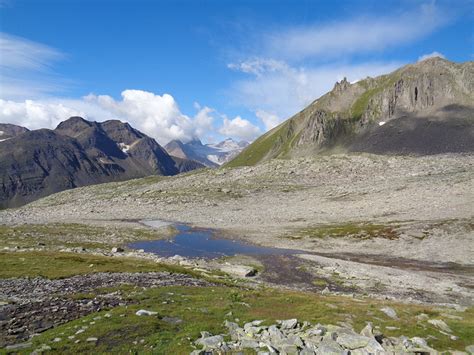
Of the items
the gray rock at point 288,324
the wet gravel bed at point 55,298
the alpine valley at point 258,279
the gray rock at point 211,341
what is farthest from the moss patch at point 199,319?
the wet gravel bed at point 55,298

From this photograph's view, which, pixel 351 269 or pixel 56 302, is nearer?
pixel 56 302

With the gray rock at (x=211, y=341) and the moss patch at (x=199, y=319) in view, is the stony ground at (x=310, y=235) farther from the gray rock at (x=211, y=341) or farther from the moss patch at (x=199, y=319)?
the gray rock at (x=211, y=341)

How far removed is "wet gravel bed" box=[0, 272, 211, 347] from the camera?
23844 millimetres

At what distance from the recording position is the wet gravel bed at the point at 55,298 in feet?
78.2

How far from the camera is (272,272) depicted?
190ft

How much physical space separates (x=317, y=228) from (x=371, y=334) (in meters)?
81.5

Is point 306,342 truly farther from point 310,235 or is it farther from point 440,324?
point 310,235

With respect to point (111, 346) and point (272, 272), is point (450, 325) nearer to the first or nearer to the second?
point (111, 346)

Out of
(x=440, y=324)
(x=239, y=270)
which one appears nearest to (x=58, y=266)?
(x=239, y=270)

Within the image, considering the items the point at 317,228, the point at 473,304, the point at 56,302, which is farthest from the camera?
the point at 317,228

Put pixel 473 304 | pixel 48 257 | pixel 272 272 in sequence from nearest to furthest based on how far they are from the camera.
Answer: pixel 473 304 < pixel 48 257 < pixel 272 272

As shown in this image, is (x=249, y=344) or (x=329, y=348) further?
(x=249, y=344)

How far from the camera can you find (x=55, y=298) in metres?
30.6

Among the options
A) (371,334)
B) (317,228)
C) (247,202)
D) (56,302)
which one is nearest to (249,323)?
(371,334)
